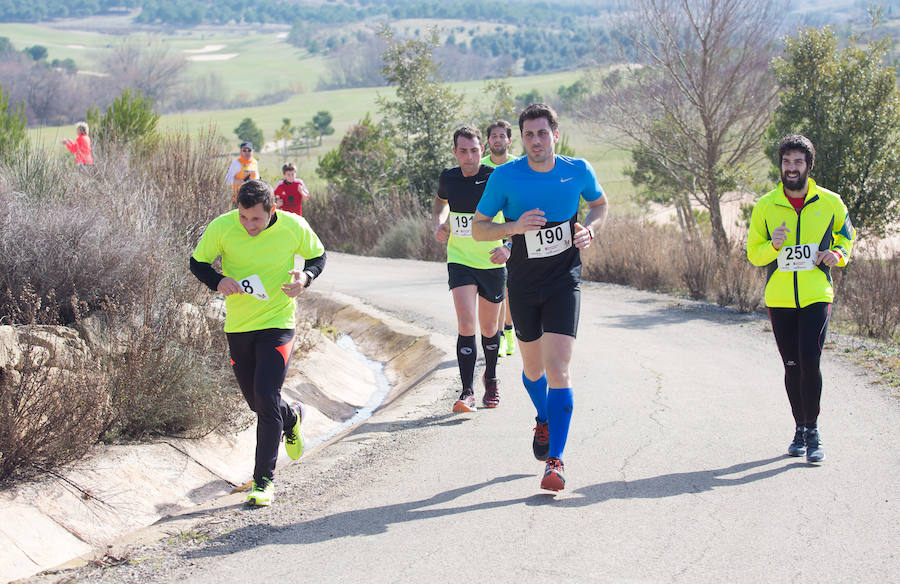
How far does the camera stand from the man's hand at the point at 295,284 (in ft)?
20.6

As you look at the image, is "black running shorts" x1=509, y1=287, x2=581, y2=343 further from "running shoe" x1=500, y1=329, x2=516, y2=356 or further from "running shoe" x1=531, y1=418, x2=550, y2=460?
"running shoe" x1=500, y1=329, x2=516, y2=356

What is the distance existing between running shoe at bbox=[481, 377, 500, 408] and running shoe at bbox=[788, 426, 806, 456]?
2495 millimetres

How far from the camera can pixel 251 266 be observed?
636cm

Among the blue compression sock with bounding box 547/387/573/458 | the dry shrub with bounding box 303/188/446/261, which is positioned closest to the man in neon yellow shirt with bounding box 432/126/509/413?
the blue compression sock with bounding box 547/387/573/458

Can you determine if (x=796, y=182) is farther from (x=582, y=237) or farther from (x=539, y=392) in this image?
(x=539, y=392)

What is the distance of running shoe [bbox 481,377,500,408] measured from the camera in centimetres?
848

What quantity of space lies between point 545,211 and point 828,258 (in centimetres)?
201

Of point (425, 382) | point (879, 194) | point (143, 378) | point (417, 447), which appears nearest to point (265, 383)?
point (417, 447)

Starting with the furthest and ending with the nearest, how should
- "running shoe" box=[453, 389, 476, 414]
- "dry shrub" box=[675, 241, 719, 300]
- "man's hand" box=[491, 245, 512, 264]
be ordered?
"dry shrub" box=[675, 241, 719, 300] → "running shoe" box=[453, 389, 476, 414] → "man's hand" box=[491, 245, 512, 264]

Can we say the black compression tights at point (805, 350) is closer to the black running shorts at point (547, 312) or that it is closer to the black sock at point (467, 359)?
the black running shorts at point (547, 312)

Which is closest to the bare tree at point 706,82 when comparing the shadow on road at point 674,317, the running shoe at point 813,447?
the shadow on road at point 674,317

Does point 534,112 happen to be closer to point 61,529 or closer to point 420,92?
point 61,529

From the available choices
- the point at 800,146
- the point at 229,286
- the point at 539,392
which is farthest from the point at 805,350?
the point at 229,286

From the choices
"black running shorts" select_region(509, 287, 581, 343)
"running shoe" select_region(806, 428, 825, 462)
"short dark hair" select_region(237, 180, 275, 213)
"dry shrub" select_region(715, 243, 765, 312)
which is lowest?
"dry shrub" select_region(715, 243, 765, 312)
